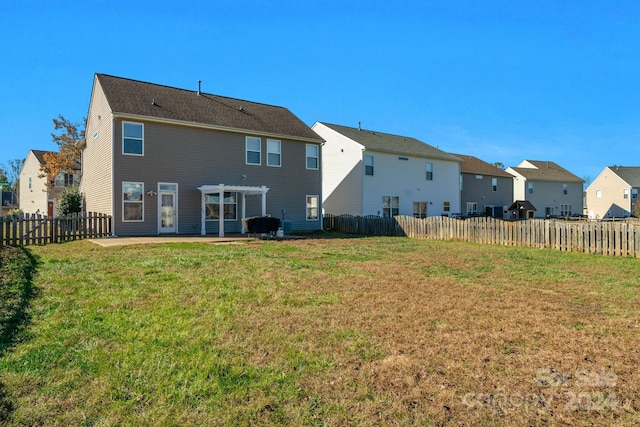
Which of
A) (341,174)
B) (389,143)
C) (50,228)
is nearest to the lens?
(50,228)

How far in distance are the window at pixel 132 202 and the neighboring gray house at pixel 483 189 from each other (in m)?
27.6

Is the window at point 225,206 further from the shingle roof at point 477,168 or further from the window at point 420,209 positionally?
the shingle roof at point 477,168

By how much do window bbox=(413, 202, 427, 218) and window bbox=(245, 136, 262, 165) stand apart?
1422 centimetres

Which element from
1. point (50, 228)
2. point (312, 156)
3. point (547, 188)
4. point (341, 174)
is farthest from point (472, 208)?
point (50, 228)

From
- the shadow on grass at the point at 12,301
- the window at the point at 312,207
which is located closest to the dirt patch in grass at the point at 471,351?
the shadow on grass at the point at 12,301

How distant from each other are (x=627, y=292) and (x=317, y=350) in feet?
19.2

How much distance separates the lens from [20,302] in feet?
17.5

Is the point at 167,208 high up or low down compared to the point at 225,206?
down

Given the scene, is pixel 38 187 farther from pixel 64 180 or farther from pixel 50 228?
pixel 50 228

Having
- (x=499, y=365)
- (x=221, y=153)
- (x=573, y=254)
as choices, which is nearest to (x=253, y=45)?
(x=221, y=153)

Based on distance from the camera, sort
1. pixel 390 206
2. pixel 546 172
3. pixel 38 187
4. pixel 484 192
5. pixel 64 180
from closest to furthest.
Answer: pixel 390 206 → pixel 64 180 → pixel 484 192 → pixel 38 187 → pixel 546 172

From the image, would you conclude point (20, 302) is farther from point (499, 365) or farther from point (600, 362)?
point (600, 362)

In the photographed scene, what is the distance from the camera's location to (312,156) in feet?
73.9

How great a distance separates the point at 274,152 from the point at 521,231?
41.3 feet
